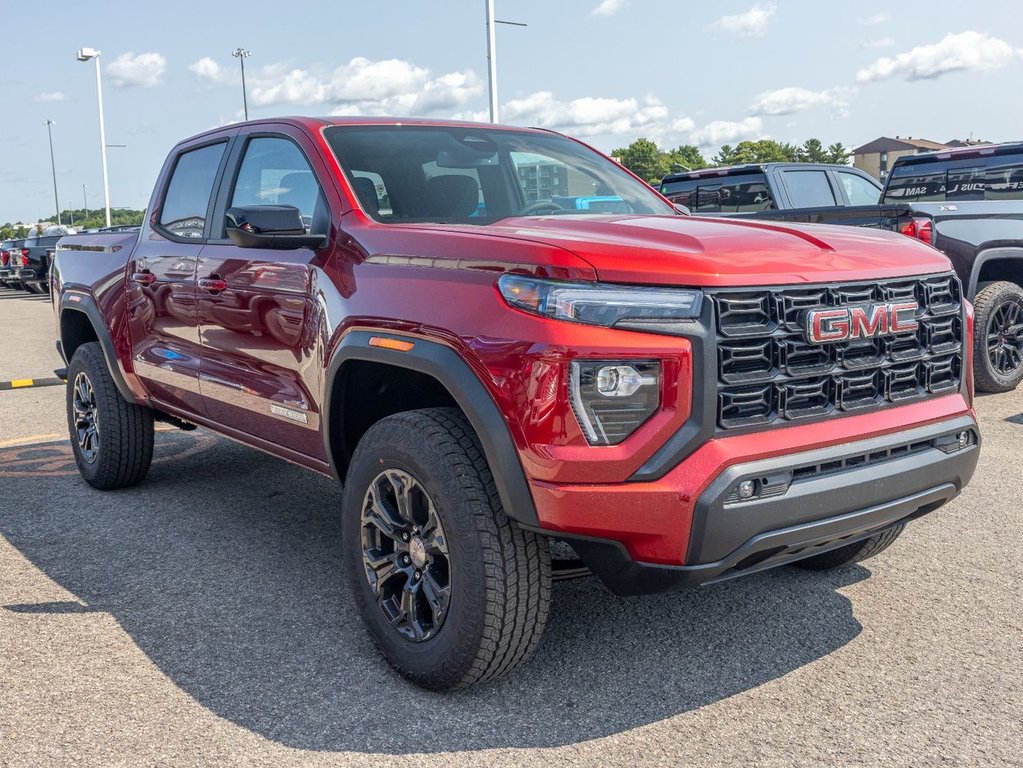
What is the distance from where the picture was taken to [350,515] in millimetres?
3449

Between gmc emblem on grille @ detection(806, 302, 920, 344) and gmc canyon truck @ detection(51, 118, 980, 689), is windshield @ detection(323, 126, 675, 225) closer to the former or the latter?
gmc canyon truck @ detection(51, 118, 980, 689)

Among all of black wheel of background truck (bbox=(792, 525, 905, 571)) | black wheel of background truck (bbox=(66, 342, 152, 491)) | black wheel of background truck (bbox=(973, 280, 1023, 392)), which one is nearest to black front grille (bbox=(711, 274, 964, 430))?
black wheel of background truck (bbox=(792, 525, 905, 571))

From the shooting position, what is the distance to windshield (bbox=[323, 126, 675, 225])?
392 centimetres

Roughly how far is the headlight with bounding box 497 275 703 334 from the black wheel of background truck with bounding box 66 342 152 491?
3500mm

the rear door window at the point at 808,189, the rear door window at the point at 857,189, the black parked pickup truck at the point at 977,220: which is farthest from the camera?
the rear door window at the point at 857,189

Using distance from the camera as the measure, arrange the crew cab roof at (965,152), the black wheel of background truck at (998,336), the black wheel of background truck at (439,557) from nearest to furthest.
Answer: the black wheel of background truck at (439,557), the black wheel of background truck at (998,336), the crew cab roof at (965,152)

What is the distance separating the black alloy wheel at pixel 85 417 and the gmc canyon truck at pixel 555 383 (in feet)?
6.54

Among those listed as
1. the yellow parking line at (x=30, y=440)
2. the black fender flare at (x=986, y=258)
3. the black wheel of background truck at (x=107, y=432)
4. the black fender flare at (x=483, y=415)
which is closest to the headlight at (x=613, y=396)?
the black fender flare at (x=483, y=415)

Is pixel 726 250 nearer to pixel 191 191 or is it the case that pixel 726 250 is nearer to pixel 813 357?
pixel 813 357

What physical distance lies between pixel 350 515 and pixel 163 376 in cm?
194

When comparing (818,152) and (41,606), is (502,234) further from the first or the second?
(818,152)

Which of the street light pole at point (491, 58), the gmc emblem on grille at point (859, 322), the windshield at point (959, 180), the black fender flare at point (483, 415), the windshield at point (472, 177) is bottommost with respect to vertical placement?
the black fender flare at point (483, 415)

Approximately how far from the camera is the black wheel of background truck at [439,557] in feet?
9.73

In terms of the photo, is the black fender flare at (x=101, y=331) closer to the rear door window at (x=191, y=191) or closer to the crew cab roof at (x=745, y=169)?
the rear door window at (x=191, y=191)
